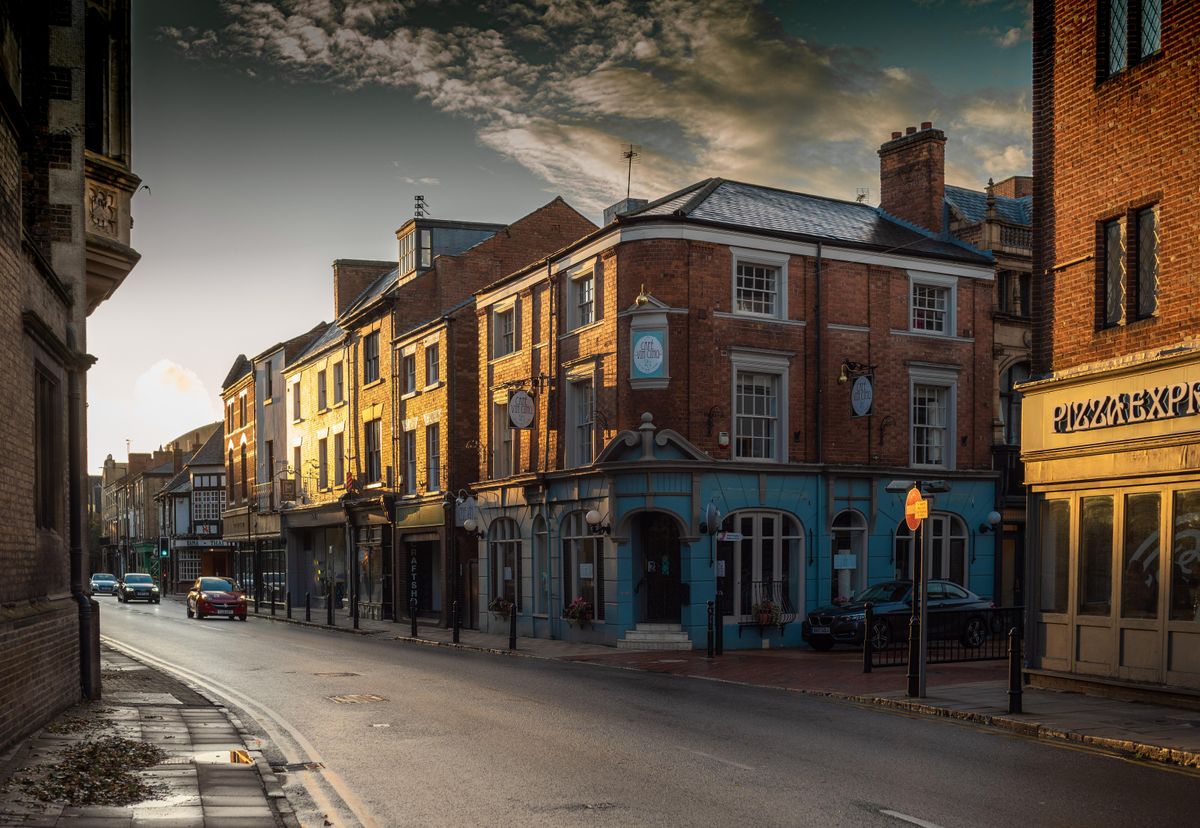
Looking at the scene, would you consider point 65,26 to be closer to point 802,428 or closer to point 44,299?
point 44,299

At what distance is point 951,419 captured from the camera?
3297cm

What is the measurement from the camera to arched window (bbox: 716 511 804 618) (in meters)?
28.8

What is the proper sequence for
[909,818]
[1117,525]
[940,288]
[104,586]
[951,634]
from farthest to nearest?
[104,586]
[940,288]
[951,634]
[1117,525]
[909,818]

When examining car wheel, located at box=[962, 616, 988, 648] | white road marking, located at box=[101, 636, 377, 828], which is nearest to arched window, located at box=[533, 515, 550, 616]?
white road marking, located at box=[101, 636, 377, 828]

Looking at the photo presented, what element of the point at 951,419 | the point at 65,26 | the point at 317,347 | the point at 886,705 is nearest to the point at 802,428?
the point at 951,419

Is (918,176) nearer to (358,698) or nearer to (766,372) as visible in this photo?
(766,372)

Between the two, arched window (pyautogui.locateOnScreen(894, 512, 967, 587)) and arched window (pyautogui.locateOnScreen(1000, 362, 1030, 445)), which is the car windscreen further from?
arched window (pyautogui.locateOnScreen(1000, 362, 1030, 445))

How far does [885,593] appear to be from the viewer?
90.4 feet

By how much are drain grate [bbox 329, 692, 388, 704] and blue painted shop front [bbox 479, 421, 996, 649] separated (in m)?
10.5

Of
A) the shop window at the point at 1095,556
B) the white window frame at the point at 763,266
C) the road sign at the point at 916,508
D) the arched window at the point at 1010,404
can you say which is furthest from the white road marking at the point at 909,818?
the arched window at the point at 1010,404

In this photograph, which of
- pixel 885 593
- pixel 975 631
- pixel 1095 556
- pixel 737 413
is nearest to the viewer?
pixel 1095 556

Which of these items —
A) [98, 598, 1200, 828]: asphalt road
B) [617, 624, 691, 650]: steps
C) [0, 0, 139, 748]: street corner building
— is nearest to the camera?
[98, 598, 1200, 828]: asphalt road

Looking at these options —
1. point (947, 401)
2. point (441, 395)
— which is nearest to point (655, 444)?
point (947, 401)

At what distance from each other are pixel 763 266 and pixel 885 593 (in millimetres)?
8690
